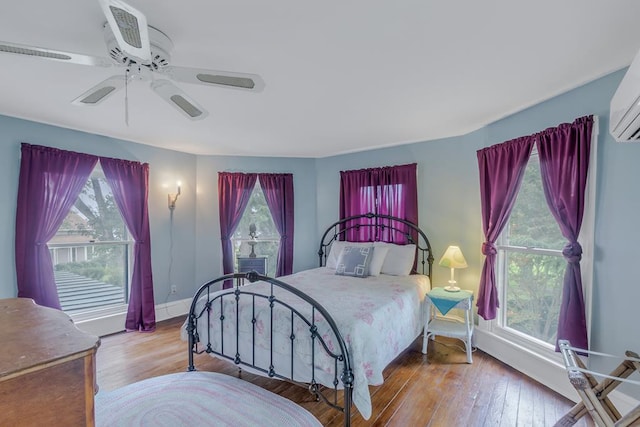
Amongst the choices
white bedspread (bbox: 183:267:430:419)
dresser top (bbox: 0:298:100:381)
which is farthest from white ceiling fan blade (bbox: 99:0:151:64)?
white bedspread (bbox: 183:267:430:419)

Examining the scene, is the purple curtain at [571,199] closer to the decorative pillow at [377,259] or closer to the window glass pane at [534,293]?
the window glass pane at [534,293]

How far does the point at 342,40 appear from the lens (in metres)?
1.69

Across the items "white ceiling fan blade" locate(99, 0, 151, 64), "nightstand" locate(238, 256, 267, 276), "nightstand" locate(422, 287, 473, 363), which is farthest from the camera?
"nightstand" locate(238, 256, 267, 276)

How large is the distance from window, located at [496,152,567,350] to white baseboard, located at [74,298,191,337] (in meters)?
4.04

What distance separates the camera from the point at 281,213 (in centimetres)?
473

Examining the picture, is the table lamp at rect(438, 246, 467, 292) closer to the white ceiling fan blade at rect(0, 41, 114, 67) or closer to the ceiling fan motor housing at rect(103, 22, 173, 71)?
the ceiling fan motor housing at rect(103, 22, 173, 71)

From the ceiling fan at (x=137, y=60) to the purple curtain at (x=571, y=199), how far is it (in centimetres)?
228

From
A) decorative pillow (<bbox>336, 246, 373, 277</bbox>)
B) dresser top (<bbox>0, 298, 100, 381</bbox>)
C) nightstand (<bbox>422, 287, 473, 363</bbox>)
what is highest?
dresser top (<bbox>0, 298, 100, 381</bbox>)

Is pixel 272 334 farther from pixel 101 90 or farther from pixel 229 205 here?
pixel 229 205

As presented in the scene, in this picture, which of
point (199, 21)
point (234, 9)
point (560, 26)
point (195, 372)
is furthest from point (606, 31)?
point (195, 372)

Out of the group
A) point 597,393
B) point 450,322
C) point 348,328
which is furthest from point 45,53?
point 450,322

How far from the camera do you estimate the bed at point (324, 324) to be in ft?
6.55

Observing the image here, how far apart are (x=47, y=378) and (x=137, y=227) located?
133 inches

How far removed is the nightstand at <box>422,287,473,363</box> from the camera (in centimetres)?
295
